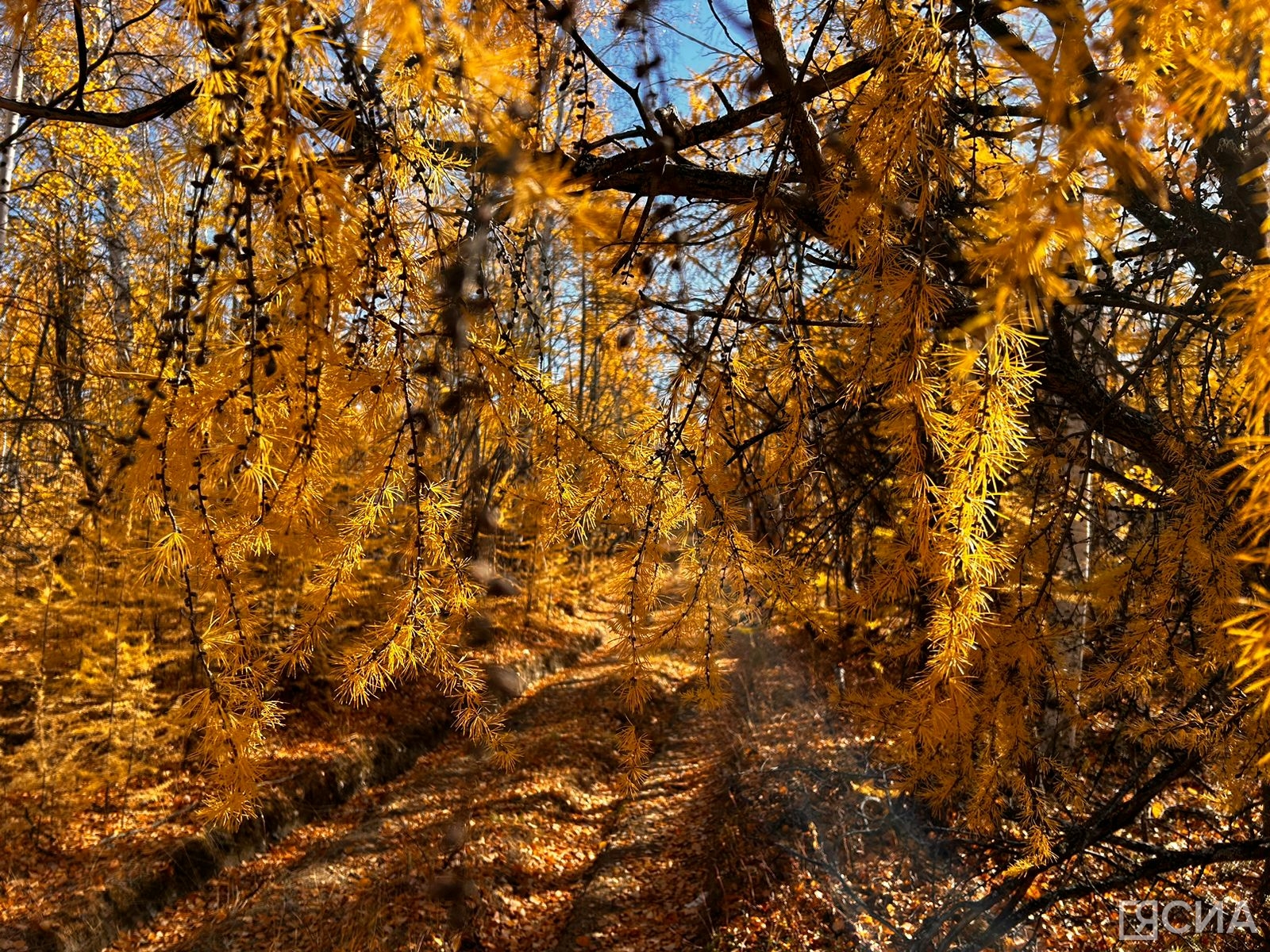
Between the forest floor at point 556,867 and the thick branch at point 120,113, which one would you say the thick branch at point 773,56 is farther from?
the forest floor at point 556,867

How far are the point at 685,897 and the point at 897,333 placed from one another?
578cm

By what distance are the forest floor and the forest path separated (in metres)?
0.02

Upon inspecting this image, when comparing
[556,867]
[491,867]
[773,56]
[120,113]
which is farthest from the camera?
[556,867]

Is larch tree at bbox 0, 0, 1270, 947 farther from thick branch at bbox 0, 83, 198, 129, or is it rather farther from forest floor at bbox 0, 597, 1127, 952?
forest floor at bbox 0, 597, 1127, 952

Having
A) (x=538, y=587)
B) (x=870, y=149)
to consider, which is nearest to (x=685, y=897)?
(x=870, y=149)

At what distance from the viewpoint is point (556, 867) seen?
613cm

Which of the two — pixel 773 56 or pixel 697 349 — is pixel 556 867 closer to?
pixel 697 349

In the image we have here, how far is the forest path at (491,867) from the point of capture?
499 centimetres

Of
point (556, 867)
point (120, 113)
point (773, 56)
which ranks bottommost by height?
point (556, 867)

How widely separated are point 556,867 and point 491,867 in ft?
2.15

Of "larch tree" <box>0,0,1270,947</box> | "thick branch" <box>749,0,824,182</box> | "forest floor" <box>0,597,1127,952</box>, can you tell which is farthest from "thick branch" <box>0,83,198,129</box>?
"forest floor" <box>0,597,1127,952</box>

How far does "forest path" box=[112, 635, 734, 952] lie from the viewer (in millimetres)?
4992

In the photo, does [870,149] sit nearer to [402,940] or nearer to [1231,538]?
[1231,538]

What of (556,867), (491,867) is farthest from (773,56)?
(556,867)
